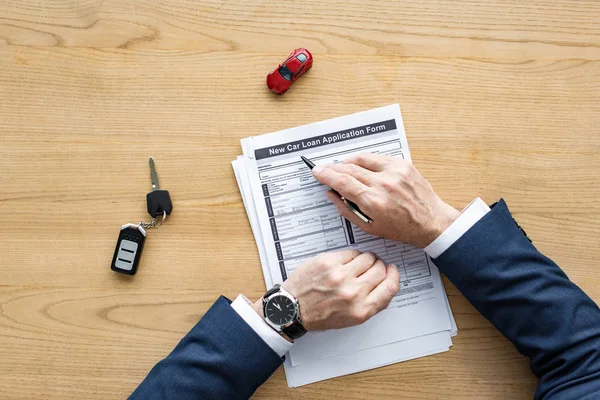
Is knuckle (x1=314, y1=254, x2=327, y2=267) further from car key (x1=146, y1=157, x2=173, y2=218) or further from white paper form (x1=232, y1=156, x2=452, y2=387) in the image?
car key (x1=146, y1=157, x2=173, y2=218)

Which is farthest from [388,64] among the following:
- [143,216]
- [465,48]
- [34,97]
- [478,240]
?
[34,97]

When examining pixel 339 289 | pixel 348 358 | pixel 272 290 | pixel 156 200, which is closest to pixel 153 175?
pixel 156 200

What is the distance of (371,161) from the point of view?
1.01 metres

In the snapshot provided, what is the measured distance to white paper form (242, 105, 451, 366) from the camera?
1.06 meters

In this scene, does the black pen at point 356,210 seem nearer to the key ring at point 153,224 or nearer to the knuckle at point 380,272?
the knuckle at point 380,272

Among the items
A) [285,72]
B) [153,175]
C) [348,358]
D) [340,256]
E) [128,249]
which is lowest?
[348,358]

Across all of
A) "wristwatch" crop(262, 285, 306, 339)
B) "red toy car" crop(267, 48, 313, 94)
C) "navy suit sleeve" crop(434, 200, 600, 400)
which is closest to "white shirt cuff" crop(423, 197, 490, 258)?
"navy suit sleeve" crop(434, 200, 600, 400)

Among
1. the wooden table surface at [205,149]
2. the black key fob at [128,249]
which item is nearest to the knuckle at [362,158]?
the wooden table surface at [205,149]

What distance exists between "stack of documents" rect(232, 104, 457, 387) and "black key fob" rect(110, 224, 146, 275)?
0.74 ft

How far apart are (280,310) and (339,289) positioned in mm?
117

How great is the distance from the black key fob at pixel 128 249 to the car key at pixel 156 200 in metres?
0.05

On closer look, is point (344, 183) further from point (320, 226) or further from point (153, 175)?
point (153, 175)

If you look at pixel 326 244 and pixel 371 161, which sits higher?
pixel 371 161

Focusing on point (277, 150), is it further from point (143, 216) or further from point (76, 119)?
point (76, 119)
